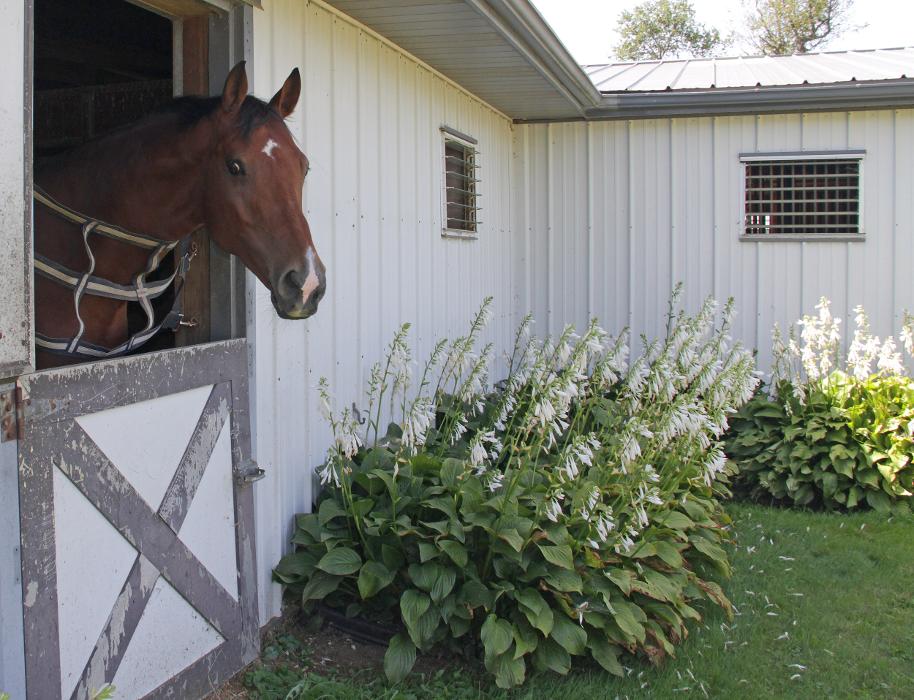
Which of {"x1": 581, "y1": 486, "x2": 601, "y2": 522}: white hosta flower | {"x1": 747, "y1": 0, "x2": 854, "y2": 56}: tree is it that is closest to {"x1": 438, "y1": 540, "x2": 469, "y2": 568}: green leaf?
{"x1": 581, "y1": 486, "x2": 601, "y2": 522}: white hosta flower

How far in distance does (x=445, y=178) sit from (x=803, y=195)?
327cm

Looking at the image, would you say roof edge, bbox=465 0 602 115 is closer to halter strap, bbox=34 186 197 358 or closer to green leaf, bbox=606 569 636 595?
halter strap, bbox=34 186 197 358

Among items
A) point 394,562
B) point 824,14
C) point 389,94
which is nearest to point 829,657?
point 394,562

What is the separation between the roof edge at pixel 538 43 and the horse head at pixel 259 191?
5.90 feet

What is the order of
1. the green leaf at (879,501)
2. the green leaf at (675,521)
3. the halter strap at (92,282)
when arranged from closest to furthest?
1. the halter strap at (92,282)
2. the green leaf at (675,521)
3. the green leaf at (879,501)

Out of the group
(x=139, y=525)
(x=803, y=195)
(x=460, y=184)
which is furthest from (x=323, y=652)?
(x=803, y=195)

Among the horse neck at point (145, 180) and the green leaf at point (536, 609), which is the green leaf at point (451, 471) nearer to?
the green leaf at point (536, 609)

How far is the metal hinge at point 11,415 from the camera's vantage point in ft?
8.17

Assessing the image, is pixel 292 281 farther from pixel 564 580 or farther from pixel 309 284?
pixel 564 580

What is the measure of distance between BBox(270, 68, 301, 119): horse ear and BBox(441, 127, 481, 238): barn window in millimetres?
3056

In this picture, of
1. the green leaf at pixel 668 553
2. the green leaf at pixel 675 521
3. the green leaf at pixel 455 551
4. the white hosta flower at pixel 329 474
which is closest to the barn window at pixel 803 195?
the green leaf at pixel 675 521

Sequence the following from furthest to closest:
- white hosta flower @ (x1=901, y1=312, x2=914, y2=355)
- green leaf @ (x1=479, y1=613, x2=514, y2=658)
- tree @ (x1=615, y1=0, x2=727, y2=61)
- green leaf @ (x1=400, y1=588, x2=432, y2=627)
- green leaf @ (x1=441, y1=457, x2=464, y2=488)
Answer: tree @ (x1=615, y1=0, x2=727, y2=61)
white hosta flower @ (x1=901, y1=312, x2=914, y2=355)
green leaf @ (x1=441, y1=457, x2=464, y2=488)
green leaf @ (x1=400, y1=588, x2=432, y2=627)
green leaf @ (x1=479, y1=613, x2=514, y2=658)

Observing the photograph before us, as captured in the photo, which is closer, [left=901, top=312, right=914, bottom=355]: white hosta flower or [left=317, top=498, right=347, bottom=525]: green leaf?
[left=317, top=498, right=347, bottom=525]: green leaf

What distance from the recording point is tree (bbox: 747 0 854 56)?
3362cm
